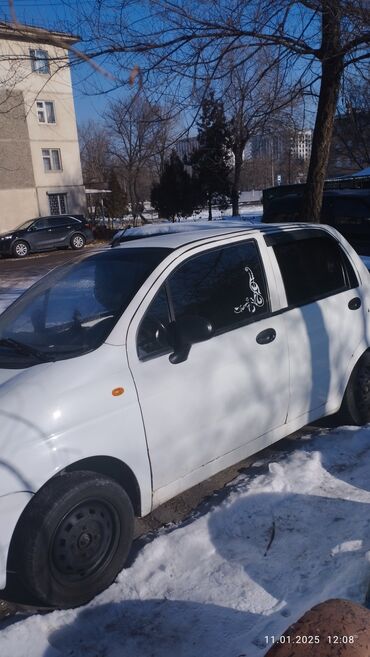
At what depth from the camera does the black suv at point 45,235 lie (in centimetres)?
2383

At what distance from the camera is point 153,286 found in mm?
3250

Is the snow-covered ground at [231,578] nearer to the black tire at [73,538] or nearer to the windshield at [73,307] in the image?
the black tire at [73,538]

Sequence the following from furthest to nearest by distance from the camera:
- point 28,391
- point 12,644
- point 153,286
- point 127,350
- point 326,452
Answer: point 326,452 < point 153,286 < point 127,350 < point 28,391 < point 12,644

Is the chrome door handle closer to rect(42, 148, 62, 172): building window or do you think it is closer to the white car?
the white car

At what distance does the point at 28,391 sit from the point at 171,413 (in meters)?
0.82

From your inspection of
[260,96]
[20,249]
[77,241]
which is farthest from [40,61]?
[77,241]

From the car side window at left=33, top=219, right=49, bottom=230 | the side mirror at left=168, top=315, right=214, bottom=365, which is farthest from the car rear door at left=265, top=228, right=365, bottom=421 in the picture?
the car side window at left=33, top=219, right=49, bottom=230

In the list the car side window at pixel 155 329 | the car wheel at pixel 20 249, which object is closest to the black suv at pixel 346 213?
the car side window at pixel 155 329

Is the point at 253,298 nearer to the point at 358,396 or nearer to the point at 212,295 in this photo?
the point at 212,295

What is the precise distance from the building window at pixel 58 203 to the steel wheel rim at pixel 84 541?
108ft

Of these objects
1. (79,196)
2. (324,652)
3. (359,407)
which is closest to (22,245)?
(79,196)

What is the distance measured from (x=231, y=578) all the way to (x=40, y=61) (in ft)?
22.8

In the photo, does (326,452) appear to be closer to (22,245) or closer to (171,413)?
(171,413)

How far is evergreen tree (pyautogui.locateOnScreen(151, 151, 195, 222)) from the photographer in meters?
33.7
